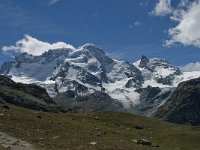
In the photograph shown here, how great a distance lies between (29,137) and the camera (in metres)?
62.1

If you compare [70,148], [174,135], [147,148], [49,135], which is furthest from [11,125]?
[174,135]

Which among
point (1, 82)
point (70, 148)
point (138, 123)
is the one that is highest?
point (1, 82)

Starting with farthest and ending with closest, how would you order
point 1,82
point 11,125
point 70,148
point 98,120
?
point 1,82, point 98,120, point 11,125, point 70,148

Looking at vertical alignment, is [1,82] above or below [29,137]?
above

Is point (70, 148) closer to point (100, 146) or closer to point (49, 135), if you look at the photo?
point (100, 146)

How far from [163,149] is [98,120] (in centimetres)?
2939

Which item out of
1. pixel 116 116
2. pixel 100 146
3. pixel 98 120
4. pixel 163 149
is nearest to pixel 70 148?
pixel 100 146

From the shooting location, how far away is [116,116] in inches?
3942

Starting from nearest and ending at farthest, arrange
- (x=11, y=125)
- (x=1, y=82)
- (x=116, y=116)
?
(x=11, y=125) → (x=116, y=116) → (x=1, y=82)

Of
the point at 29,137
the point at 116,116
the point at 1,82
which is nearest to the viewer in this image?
the point at 29,137

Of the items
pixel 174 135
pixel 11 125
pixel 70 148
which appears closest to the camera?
pixel 70 148

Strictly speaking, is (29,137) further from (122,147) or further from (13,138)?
(122,147)

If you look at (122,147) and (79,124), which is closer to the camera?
(122,147)

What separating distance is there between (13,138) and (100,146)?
1000 centimetres
